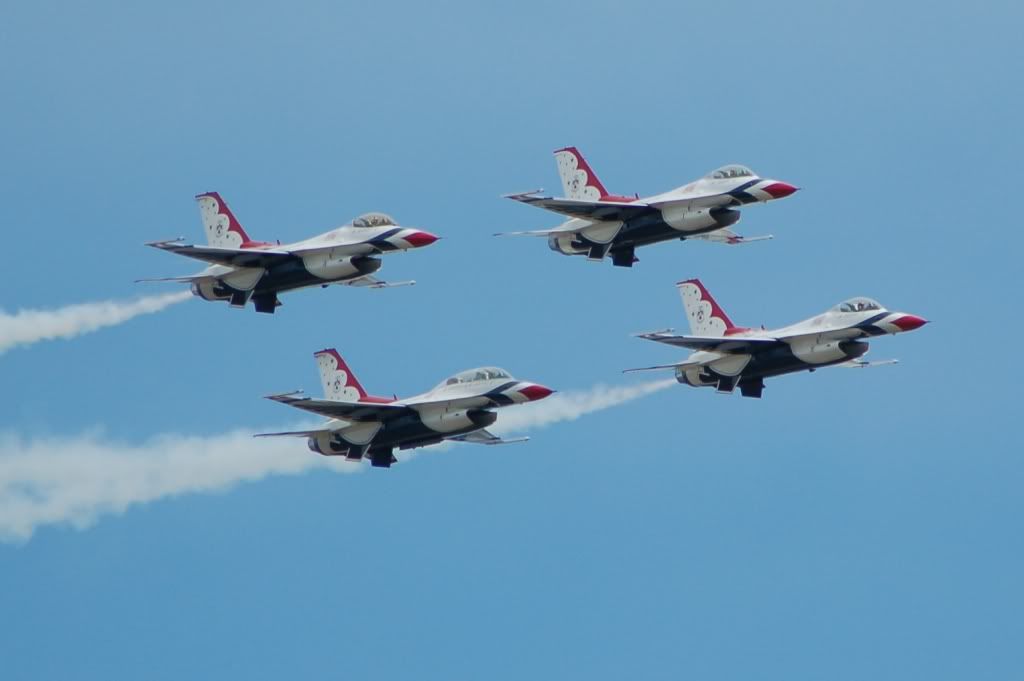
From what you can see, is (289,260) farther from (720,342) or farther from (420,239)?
(720,342)

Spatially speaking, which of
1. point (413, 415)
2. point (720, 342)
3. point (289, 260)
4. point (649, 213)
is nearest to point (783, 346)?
point (720, 342)

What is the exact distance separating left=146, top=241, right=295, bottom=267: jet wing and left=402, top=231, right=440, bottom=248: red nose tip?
5312 mm

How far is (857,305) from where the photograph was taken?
117 meters

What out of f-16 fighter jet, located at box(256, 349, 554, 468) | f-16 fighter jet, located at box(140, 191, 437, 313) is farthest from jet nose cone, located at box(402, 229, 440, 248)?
f-16 fighter jet, located at box(256, 349, 554, 468)

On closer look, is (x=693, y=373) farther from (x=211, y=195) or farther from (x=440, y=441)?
(x=211, y=195)

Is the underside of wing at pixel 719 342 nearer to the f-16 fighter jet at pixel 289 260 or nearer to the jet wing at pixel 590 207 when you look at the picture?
the jet wing at pixel 590 207

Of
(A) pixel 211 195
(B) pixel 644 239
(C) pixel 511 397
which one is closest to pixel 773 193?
(B) pixel 644 239

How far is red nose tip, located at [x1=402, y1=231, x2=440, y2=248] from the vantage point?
121m

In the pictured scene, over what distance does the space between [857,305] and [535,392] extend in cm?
1456

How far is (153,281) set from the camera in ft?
398

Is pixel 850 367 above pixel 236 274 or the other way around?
the other way around

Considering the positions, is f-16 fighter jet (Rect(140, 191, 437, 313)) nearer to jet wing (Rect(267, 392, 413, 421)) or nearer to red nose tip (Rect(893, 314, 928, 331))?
jet wing (Rect(267, 392, 413, 421))

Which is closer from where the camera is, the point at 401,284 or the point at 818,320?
the point at 818,320

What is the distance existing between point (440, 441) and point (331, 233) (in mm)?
12427
